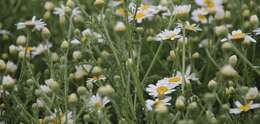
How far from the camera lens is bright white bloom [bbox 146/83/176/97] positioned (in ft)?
6.44

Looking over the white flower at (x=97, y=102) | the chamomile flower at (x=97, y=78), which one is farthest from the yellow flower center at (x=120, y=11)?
the white flower at (x=97, y=102)

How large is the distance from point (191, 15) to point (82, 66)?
38.4 inches

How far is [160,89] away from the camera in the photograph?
2.00 m

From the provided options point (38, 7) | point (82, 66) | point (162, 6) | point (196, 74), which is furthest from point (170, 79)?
point (38, 7)

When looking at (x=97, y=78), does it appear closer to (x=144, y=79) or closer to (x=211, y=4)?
(x=144, y=79)

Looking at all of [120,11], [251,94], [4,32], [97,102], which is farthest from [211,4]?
[4,32]

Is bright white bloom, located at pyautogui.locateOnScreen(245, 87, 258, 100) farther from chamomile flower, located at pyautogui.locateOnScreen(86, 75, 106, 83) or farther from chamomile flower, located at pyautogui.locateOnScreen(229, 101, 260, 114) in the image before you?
chamomile flower, located at pyautogui.locateOnScreen(86, 75, 106, 83)

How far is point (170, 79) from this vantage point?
80.5 inches

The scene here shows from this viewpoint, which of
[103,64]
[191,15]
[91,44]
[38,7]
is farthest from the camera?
[38,7]

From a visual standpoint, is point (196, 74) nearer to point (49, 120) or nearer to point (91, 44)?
point (91, 44)

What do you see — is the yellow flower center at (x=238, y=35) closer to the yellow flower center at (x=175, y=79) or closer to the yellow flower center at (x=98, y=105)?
the yellow flower center at (x=175, y=79)

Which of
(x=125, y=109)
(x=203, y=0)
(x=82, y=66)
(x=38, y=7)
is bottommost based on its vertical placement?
(x=125, y=109)

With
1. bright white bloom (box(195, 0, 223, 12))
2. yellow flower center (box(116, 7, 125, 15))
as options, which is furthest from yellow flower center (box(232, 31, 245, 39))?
yellow flower center (box(116, 7, 125, 15))

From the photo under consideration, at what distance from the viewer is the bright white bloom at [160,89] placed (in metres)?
1.96
